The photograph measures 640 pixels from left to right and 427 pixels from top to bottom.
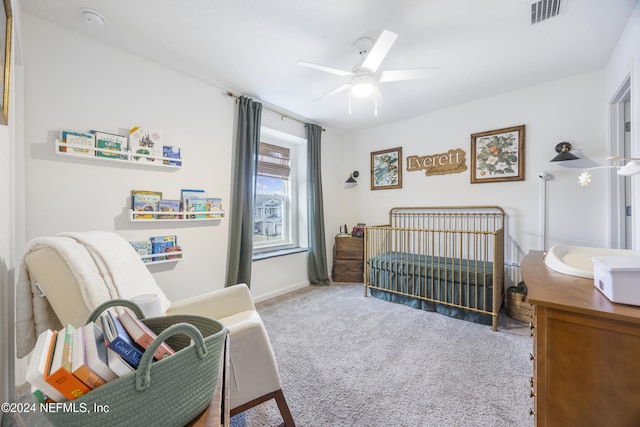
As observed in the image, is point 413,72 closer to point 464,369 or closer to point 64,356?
point 464,369

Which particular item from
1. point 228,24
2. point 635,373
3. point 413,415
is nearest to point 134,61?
point 228,24

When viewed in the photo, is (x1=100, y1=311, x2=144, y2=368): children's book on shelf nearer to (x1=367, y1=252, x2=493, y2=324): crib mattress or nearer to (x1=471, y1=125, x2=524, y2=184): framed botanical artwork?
(x1=367, y1=252, x2=493, y2=324): crib mattress

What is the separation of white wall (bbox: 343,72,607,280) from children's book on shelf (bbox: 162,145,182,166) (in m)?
2.87

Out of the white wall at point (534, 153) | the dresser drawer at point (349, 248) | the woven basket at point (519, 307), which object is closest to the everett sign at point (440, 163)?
the white wall at point (534, 153)

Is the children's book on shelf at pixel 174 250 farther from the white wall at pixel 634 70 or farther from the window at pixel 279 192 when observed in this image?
the white wall at pixel 634 70

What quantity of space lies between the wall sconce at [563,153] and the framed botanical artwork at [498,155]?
0.99 ft

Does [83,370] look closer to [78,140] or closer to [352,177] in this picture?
[78,140]

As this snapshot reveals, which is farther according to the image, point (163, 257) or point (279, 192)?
point (279, 192)

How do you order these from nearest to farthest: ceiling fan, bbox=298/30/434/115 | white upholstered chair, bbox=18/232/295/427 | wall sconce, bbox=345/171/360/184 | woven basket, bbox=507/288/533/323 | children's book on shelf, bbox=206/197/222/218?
white upholstered chair, bbox=18/232/295/427 → ceiling fan, bbox=298/30/434/115 → woven basket, bbox=507/288/533/323 → children's book on shelf, bbox=206/197/222/218 → wall sconce, bbox=345/171/360/184

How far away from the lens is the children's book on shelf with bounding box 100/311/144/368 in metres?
0.52

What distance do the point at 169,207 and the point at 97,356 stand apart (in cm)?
200

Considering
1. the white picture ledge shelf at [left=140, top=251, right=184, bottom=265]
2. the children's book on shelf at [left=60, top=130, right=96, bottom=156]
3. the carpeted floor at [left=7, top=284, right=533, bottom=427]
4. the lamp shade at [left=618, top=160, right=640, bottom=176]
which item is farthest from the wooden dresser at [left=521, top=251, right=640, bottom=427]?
the children's book on shelf at [left=60, top=130, right=96, bottom=156]

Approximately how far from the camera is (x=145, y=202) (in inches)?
83.1

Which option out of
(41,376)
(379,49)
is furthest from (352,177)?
(41,376)
